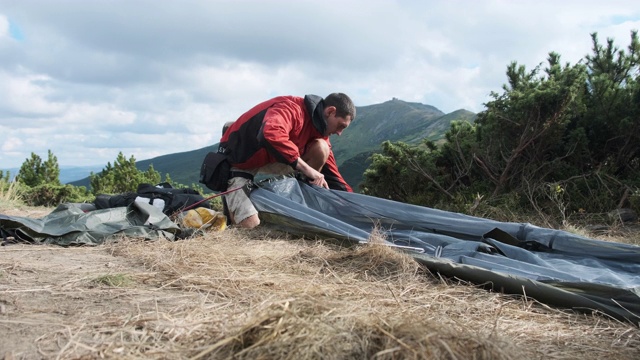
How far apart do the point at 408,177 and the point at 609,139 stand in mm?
2331

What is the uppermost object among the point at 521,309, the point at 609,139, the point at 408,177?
the point at 609,139

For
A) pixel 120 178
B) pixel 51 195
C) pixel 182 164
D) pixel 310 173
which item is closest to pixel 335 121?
pixel 310 173

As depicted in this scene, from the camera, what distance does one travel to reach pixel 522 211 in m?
5.10

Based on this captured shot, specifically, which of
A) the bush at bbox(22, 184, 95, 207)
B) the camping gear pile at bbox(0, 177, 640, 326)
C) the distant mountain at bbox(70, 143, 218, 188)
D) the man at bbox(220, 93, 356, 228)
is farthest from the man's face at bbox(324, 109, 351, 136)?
the distant mountain at bbox(70, 143, 218, 188)

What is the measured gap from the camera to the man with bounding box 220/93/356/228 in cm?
399

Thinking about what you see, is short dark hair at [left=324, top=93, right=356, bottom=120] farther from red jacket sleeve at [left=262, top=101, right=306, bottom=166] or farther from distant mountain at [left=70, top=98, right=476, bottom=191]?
distant mountain at [left=70, top=98, right=476, bottom=191]

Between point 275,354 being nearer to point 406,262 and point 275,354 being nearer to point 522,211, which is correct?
point 406,262

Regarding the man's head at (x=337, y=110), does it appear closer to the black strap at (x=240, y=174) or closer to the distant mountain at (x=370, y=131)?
the black strap at (x=240, y=174)

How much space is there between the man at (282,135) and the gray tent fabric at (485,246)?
174mm

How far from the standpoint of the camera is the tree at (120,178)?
12.4m

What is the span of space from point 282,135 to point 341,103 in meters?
0.63

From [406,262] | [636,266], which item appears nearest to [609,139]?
[636,266]

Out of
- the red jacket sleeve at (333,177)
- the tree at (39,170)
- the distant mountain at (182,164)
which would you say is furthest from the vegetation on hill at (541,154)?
the distant mountain at (182,164)

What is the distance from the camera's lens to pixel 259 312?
136 cm
